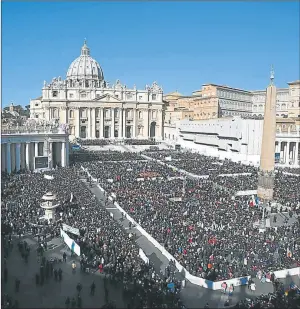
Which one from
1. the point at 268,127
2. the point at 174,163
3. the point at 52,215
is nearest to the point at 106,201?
the point at 52,215

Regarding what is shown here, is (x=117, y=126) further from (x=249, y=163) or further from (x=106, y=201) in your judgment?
(x=106, y=201)

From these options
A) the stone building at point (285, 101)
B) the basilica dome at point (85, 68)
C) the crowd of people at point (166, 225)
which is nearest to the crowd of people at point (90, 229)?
the crowd of people at point (166, 225)

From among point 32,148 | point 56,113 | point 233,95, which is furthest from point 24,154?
point 233,95

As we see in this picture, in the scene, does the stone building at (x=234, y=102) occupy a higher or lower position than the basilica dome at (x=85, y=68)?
lower

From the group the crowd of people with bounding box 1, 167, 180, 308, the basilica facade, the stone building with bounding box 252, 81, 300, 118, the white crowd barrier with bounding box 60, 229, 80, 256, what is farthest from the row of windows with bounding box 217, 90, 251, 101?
the white crowd barrier with bounding box 60, 229, 80, 256

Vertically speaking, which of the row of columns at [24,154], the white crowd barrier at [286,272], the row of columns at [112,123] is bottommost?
the white crowd barrier at [286,272]

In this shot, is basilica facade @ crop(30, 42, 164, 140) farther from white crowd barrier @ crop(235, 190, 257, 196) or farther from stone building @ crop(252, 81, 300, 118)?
white crowd barrier @ crop(235, 190, 257, 196)

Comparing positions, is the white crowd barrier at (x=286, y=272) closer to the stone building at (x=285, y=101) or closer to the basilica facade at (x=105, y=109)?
the stone building at (x=285, y=101)
